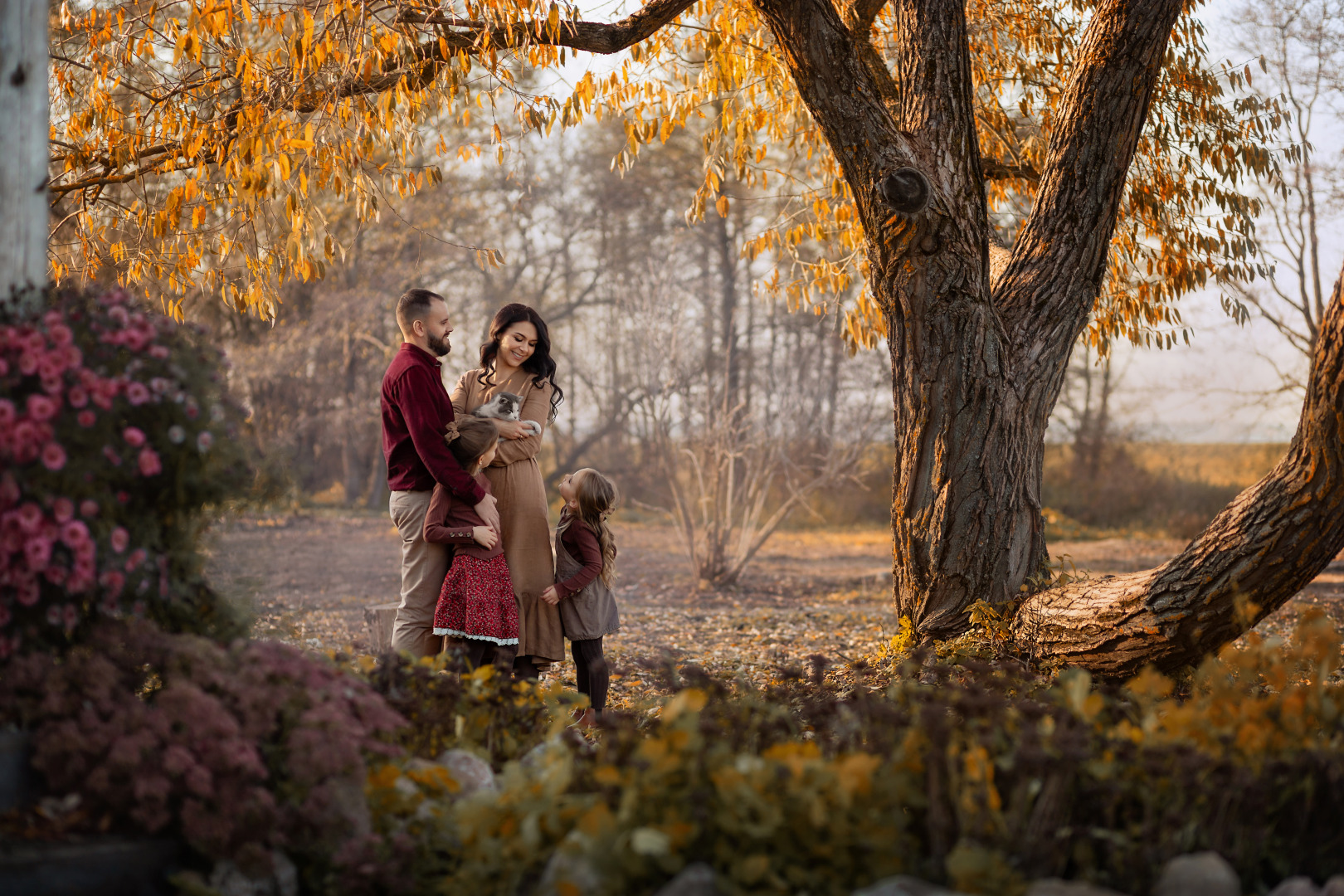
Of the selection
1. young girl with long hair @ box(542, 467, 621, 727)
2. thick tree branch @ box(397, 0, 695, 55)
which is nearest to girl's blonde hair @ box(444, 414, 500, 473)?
young girl with long hair @ box(542, 467, 621, 727)

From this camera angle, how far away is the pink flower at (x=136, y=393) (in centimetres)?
233

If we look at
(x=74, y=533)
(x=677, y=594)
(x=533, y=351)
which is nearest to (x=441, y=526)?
(x=533, y=351)

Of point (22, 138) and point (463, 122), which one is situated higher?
point (463, 122)

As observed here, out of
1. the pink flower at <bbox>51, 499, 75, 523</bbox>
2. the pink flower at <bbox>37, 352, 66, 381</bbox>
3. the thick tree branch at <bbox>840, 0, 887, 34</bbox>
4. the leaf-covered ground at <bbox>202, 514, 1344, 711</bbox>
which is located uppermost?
the thick tree branch at <bbox>840, 0, 887, 34</bbox>

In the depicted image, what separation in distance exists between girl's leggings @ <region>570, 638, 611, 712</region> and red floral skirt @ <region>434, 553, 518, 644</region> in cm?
34

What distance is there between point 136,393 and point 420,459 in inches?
51.6

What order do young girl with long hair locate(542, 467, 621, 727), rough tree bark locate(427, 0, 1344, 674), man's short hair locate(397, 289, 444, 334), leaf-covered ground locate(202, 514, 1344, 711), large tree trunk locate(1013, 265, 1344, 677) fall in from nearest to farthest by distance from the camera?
large tree trunk locate(1013, 265, 1344, 677), man's short hair locate(397, 289, 444, 334), young girl with long hair locate(542, 467, 621, 727), leaf-covered ground locate(202, 514, 1344, 711), rough tree bark locate(427, 0, 1344, 674)

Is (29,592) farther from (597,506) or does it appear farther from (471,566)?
(597,506)

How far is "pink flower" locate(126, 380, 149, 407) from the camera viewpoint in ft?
7.64

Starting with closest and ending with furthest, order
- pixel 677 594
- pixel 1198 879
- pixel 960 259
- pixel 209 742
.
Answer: pixel 1198 879
pixel 209 742
pixel 960 259
pixel 677 594

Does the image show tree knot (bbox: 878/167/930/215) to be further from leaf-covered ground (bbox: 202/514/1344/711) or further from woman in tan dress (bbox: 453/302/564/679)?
leaf-covered ground (bbox: 202/514/1344/711)

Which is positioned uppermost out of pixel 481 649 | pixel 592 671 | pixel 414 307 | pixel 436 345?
pixel 414 307

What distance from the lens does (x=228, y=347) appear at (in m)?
15.4

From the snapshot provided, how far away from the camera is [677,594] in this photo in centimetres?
903
